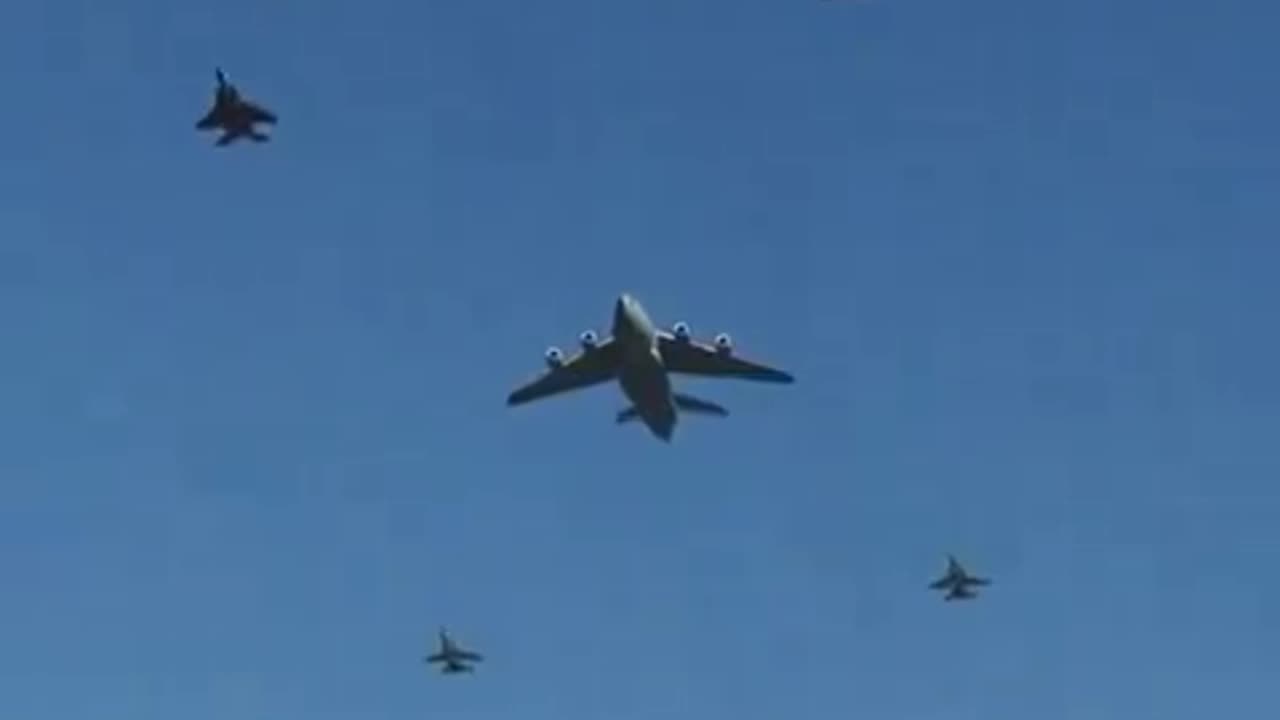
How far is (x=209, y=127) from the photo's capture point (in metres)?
165

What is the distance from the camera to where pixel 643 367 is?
5896 inches

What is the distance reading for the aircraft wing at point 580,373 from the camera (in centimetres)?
14988

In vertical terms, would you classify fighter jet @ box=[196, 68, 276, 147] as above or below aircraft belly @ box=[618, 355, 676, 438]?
above

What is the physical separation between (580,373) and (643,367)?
414cm

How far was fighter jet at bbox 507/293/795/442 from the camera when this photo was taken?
487 ft

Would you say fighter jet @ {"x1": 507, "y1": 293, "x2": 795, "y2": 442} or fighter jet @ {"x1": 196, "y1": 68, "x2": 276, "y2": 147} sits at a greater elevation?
fighter jet @ {"x1": 196, "y1": 68, "x2": 276, "y2": 147}

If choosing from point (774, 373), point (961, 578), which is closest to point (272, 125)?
point (774, 373)

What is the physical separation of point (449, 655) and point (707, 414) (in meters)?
44.8

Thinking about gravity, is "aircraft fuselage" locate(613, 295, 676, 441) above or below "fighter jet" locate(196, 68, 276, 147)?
below

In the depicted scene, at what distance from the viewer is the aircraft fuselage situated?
147m

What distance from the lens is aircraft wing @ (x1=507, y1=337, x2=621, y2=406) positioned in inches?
5901

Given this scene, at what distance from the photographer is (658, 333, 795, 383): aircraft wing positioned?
494 ft

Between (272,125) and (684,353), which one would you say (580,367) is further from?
(272,125)

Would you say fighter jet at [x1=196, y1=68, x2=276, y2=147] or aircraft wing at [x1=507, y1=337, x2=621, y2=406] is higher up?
fighter jet at [x1=196, y1=68, x2=276, y2=147]
